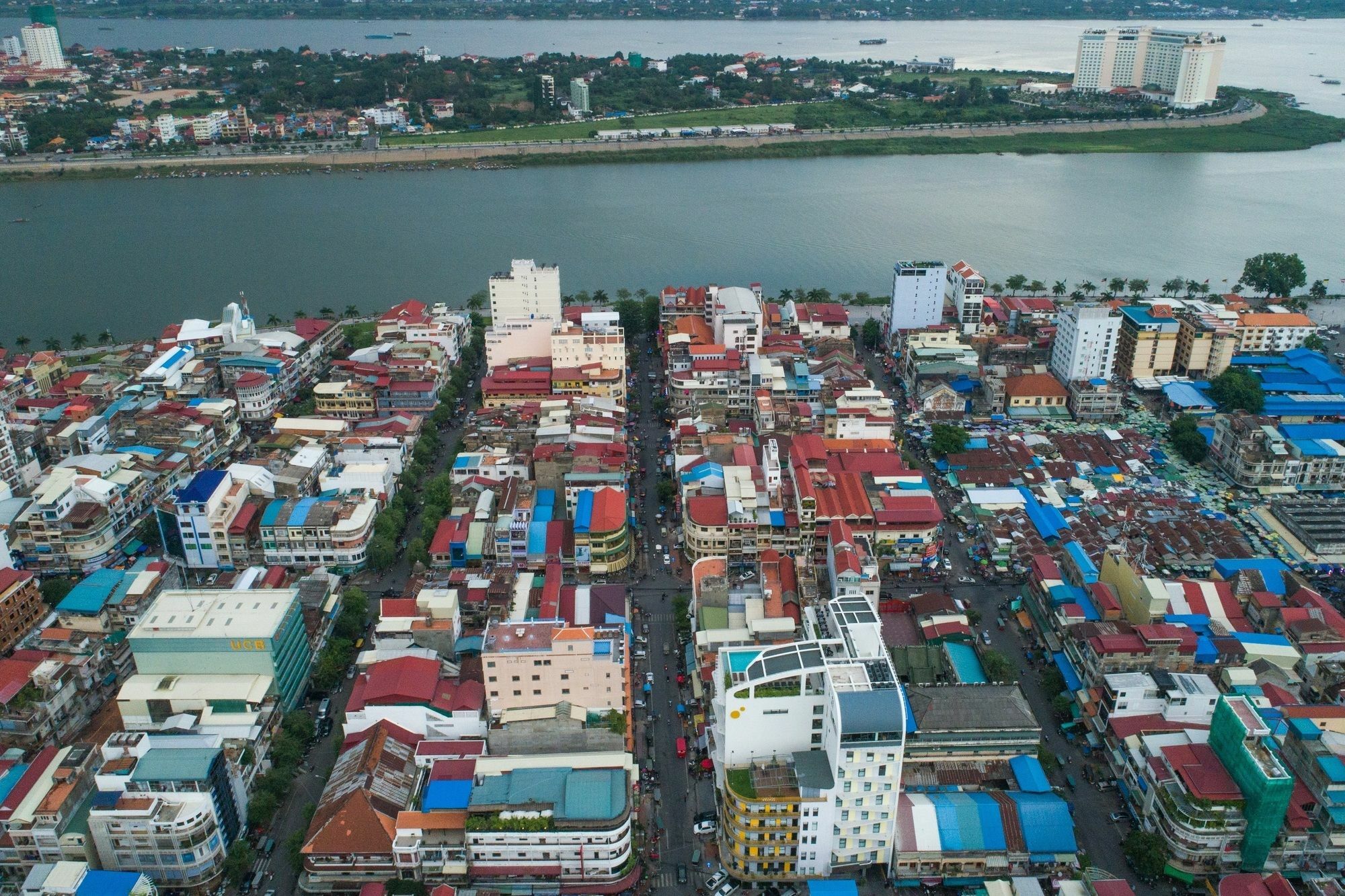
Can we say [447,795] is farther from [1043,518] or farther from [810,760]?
[1043,518]

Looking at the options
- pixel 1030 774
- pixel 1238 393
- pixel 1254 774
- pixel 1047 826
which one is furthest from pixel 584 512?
pixel 1238 393

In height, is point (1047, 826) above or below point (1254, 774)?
below

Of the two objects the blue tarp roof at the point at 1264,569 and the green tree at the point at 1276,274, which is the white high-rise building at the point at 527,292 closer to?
the blue tarp roof at the point at 1264,569

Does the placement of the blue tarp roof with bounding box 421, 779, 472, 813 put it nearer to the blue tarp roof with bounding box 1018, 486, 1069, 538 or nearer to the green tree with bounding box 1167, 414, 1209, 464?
the blue tarp roof with bounding box 1018, 486, 1069, 538

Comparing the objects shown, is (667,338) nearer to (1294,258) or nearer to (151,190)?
(1294,258)

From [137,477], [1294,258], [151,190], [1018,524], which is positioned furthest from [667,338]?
[151,190]

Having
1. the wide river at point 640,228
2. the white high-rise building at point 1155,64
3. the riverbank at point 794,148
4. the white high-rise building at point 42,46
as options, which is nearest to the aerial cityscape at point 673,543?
the wide river at point 640,228

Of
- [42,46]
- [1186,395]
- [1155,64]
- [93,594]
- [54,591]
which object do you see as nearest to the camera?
[93,594]
